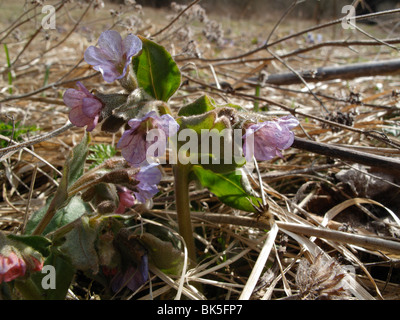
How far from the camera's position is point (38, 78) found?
134 inches

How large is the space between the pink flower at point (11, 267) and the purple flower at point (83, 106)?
400 mm

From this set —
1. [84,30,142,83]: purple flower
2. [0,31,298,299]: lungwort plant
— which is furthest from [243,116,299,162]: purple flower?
[84,30,142,83]: purple flower

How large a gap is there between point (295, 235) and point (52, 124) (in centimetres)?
164

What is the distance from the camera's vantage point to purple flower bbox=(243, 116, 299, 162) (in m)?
1.07

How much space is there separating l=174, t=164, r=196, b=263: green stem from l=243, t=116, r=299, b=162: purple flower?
0.27 metres

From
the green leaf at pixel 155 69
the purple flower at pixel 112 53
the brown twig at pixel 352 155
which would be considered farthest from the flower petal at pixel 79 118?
the brown twig at pixel 352 155

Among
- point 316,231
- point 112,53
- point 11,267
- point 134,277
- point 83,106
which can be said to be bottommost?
point 134,277

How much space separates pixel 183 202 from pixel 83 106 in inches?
18.5

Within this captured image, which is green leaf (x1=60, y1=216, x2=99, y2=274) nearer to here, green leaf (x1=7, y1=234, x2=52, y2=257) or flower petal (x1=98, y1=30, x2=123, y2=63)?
green leaf (x1=7, y1=234, x2=52, y2=257)

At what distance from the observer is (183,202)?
1296 mm

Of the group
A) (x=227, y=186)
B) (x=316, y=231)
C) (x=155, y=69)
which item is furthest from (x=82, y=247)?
(x=316, y=231)

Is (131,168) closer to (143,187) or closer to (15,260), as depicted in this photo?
(143,187)
